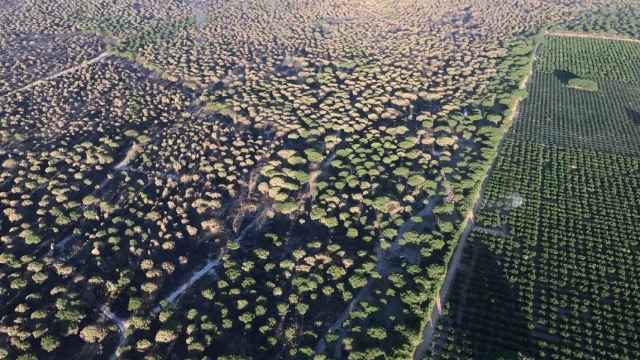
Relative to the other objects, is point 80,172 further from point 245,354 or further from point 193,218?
point 245,354

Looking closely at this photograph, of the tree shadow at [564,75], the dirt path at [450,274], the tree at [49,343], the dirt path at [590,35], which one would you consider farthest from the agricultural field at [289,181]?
the dirt path at [590,35]

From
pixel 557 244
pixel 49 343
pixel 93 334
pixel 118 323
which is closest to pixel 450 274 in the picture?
pixel 557 244

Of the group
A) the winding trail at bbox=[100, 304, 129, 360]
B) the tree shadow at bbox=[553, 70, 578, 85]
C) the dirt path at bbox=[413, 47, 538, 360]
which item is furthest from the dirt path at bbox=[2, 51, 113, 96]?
the tree shadow at bbox=[553, 70, 578, 85]

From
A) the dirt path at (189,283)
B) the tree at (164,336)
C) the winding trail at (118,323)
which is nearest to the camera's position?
the tree at (164,336)

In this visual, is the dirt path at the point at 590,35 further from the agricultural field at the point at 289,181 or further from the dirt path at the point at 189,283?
the dirt path at the point at 189,283

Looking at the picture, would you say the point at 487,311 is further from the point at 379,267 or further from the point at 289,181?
the point at 289,181
